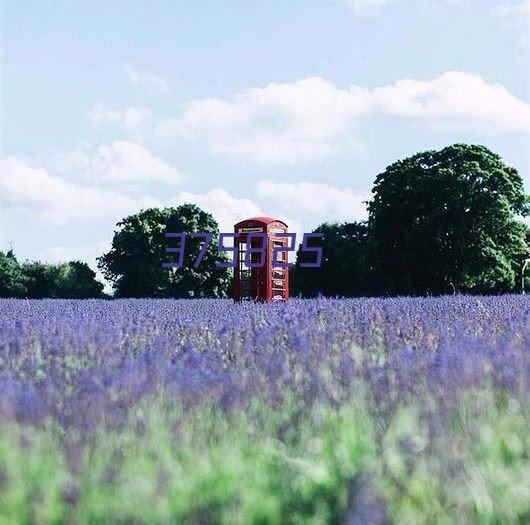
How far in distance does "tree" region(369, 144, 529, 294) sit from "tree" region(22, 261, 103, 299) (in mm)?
25940

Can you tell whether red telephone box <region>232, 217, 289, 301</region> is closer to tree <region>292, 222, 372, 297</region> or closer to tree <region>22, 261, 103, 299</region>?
tree <region>292, 222, 372, 297</region>

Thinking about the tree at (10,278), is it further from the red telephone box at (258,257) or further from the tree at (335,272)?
the red telephone box at (258,257)

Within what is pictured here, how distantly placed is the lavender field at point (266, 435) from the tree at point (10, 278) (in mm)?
61490

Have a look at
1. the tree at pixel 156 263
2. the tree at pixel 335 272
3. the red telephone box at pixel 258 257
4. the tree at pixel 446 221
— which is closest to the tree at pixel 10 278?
the tree at pixel 156 263

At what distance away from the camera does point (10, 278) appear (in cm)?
6681

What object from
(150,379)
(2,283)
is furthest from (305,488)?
(2,283)

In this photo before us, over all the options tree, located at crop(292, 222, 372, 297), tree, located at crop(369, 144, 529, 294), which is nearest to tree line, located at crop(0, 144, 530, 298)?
tree, located at crop(369, 144, 529, 294)

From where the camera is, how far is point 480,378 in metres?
5.10

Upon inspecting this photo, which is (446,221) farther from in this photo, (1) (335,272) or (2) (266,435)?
(2) (266,435)

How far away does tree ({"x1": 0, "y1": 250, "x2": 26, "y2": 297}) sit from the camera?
6612 centimetres

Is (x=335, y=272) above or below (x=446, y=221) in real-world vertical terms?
below

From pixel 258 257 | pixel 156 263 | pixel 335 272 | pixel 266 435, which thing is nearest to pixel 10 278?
pixel 156 263

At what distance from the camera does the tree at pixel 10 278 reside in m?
66.1

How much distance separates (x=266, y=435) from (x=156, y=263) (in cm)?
4658
